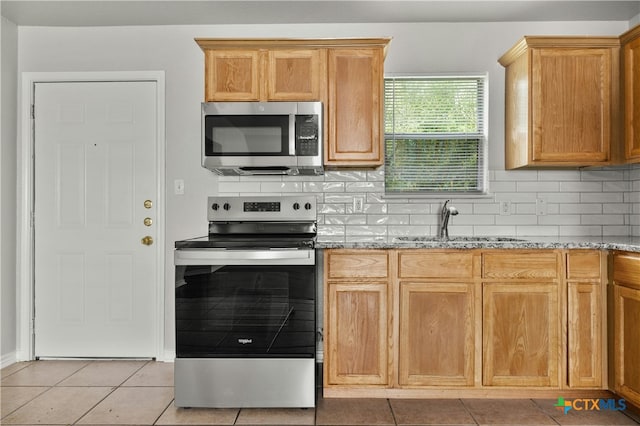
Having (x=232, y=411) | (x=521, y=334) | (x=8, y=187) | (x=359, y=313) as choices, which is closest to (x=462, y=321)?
(x=521, y=334)

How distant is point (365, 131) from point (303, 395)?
1566mm

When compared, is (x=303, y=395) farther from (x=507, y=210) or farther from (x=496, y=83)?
(x=496, y=83)

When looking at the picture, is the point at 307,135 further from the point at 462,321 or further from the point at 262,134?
the point at 462,321

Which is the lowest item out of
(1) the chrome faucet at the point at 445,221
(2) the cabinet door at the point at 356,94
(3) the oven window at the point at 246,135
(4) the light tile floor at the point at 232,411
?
(4) the light tile floor at the point at 232,411

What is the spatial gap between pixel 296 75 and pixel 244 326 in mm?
1531

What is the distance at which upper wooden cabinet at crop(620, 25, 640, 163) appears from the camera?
275cm

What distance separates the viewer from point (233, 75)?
9.63 ft

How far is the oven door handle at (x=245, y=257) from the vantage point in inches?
97.5

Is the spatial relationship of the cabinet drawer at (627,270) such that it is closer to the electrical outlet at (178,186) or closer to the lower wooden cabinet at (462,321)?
the lower wooden cabinet at (462,321)

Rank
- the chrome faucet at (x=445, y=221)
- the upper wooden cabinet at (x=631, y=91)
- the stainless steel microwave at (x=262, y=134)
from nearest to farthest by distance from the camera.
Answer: the upper wooden cabinet at (x=631, y=91) → the stainless steel microwave at (x=262, y=134) → the chrome faucet at (x=445, y=221)

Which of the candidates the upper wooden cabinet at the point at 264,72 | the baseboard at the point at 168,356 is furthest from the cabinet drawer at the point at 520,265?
the baseboard at the point at 168,356

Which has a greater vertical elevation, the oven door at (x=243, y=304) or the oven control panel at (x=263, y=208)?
the oven control panel at (x=263, y=208)

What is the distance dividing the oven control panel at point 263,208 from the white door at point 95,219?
502 millimetres

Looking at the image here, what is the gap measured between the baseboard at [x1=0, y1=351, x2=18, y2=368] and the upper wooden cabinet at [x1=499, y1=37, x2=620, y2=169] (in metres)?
3.68
